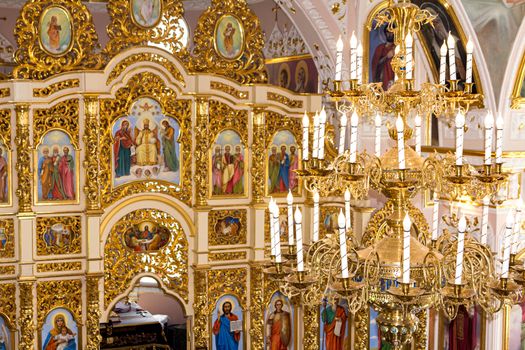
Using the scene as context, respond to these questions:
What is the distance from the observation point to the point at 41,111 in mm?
9984

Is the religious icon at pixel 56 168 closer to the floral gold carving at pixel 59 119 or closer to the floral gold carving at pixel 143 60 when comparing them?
the floral gold carving at pixel 59 119

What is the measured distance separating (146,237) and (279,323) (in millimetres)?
2144

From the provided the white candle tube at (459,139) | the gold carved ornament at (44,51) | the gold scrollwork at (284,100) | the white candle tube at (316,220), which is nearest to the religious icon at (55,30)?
the gold carved ornament at (44,51)

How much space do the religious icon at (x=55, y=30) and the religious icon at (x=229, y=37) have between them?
180 centimetres

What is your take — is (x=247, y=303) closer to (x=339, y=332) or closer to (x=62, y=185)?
(x=339, y=332)

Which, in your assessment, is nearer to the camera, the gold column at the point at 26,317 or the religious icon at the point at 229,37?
the gold column at the point at 26,317

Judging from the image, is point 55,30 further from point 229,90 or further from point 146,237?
point 146,237

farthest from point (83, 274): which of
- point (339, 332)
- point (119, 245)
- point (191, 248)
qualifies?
point (339, 332)

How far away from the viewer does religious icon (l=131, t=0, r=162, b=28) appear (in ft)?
33.9

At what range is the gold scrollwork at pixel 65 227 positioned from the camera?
1014 centimetres

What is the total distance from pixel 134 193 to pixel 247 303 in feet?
6.91

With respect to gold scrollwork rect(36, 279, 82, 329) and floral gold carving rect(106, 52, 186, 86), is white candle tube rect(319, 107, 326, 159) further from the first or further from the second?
gold scrollwork rect(36, 279, 82, 329)

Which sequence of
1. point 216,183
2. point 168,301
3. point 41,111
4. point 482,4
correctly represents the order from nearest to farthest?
1. point 482,4
2. point 41,111
3. point 216,183
4. point 168,301

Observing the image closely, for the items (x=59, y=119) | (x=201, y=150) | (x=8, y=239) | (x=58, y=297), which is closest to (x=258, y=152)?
(x=201, y=150)
